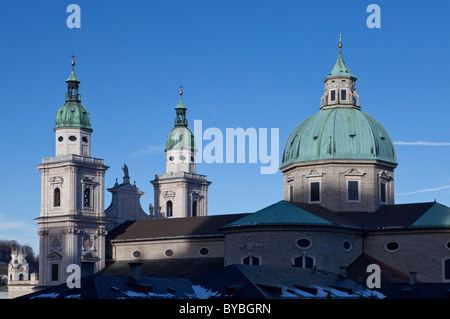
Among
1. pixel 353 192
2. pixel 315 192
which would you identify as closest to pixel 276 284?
pixel 353 192

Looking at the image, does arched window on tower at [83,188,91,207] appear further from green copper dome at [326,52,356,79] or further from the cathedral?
green copper dome at [326,52,356,79]

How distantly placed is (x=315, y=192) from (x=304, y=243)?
10864 millimetres

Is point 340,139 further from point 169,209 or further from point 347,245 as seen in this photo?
point 169,209

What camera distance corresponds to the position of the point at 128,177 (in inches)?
4385

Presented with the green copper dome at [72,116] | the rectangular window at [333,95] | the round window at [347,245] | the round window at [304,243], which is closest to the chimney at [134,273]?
the round window at [304,243]

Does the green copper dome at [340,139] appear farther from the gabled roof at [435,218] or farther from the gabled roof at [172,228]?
the gabled roof at [172,228]

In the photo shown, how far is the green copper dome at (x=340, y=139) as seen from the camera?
86.2 meters

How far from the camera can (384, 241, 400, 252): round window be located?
7981 centimetres

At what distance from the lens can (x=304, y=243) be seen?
250 feet

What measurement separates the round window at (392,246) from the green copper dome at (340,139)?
921 centimetres

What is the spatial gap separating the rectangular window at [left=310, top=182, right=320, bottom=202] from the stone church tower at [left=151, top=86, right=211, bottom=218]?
100ft

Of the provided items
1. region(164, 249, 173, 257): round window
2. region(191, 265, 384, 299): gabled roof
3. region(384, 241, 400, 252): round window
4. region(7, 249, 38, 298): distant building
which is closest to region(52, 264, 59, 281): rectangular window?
region(7, 249, 38, 298): distant building

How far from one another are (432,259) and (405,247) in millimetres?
2688
